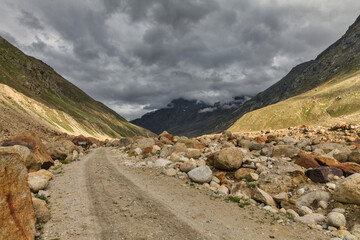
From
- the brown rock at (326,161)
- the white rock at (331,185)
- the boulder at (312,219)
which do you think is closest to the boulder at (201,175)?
the boulder at (312,219)

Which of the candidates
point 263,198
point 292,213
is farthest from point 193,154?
point 292,213

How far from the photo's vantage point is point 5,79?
168875 millimetres

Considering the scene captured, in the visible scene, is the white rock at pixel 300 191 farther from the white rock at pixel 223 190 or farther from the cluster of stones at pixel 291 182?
the white rock at pixel 223 190

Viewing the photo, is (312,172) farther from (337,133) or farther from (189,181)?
(337,133)

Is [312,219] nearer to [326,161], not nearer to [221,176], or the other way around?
[221,176]

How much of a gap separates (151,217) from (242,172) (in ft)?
35.4

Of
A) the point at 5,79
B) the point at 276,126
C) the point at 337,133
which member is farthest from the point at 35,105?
the point at 276,126

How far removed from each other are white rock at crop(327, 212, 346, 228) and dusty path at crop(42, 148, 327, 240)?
1.44 meters

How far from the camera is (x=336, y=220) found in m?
10.4

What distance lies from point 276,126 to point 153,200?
17074cm

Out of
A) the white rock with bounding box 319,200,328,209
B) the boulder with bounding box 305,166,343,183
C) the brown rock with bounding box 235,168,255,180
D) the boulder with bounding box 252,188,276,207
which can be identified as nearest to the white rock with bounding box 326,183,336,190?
the boulder with bounding box 305,166,343,183

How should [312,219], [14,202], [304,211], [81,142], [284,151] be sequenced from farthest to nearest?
[81,142]
[284,151]
[304,211]
[312,219]
[14,202]

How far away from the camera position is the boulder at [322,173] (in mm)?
15236

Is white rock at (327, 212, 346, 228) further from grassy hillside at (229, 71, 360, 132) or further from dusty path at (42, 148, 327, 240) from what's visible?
grassy hillside at (229, 71, 360, 132)
